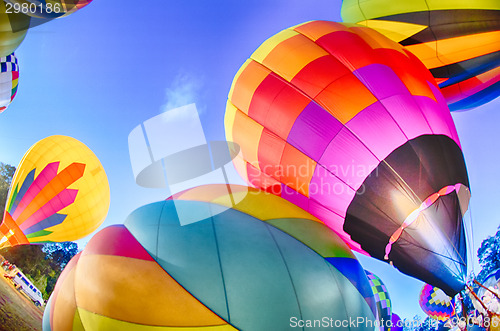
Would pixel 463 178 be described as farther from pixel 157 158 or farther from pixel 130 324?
pixel 130 324

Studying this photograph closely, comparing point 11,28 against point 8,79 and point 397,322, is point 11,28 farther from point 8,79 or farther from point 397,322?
point 397,322

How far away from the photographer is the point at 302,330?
76.1 inches

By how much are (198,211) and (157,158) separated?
841 millimetres

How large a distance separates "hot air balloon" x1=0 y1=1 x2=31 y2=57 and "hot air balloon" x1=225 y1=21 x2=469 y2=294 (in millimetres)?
4057

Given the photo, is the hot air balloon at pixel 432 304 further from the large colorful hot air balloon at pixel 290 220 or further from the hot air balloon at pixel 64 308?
the hot air balloon at pixel 64 308

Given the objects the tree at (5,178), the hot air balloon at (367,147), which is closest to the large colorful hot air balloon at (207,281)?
the hot air balloon at (367,147)

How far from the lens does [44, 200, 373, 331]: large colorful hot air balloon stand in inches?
74.4

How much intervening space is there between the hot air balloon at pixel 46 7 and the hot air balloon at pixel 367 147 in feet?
11.1

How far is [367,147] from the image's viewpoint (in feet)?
9.84

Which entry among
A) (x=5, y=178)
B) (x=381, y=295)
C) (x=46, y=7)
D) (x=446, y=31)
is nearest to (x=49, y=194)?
(x=46, y=7)

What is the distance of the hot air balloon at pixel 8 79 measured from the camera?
19.9 feet

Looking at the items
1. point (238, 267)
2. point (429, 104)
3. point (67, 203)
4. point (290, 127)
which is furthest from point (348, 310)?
point (67, 203)

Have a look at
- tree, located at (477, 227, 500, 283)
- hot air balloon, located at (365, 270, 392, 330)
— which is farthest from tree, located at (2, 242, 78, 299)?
tree, located at (477, 227, 500, 283)

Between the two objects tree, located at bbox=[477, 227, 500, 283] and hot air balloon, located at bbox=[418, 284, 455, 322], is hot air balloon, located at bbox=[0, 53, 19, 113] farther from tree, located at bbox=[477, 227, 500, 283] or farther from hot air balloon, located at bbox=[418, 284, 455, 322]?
hot air balloon, located at bbox=[418, 284, 455, 322]
